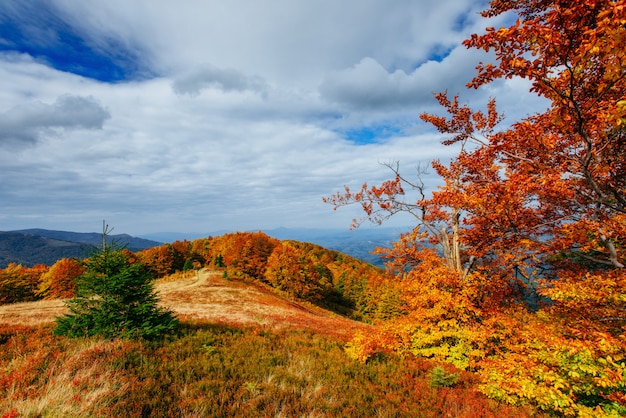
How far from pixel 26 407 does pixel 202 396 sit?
2.94 meters

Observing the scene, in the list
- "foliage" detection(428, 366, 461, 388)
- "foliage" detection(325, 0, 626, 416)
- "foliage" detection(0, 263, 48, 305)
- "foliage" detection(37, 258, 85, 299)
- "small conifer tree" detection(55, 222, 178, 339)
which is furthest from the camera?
"foliage" detection(37, 258, 85, 299)

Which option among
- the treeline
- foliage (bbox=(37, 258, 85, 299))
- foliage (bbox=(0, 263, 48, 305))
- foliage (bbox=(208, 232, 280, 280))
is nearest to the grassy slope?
the treeline

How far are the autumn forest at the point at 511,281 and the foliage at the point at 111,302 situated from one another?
544mm

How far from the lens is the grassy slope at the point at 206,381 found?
18.1ft

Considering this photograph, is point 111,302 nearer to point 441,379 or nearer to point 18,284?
point 441,379

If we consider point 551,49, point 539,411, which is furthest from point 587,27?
point 539,411

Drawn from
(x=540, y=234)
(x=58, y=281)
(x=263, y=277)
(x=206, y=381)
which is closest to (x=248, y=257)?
(x=263, y=277)

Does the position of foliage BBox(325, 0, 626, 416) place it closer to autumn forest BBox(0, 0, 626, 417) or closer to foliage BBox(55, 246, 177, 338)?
autumn forest BBox(0, 0, 626, 417)

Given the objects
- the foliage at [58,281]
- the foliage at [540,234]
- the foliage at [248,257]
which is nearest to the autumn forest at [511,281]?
the foliage at [540,234]

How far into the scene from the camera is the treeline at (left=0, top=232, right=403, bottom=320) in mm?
52406

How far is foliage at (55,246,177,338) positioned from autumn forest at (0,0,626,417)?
0.54 metres

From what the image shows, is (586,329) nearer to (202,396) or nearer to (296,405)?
(296,405)

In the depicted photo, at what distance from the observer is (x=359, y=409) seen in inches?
261

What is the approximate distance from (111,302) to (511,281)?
15.7m
